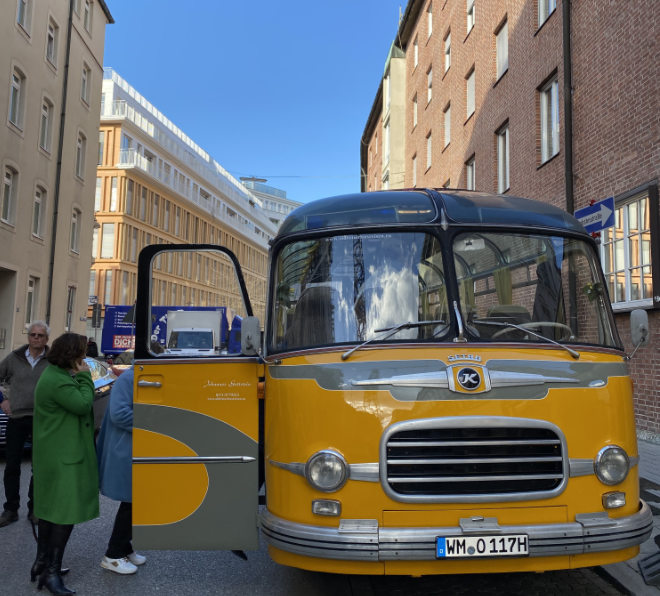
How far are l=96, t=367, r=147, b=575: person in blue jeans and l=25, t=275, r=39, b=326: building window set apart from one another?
22.8 meters

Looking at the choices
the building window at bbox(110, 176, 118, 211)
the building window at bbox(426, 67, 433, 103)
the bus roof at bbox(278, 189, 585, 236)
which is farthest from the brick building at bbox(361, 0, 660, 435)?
the building window at bbox(110, 176, 118, 211)

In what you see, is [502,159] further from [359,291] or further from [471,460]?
[471,460]

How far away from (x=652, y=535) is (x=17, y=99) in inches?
962

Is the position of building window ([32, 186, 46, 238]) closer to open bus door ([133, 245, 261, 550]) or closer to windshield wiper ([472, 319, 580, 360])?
open bus door ([133, 245, 261, 550])

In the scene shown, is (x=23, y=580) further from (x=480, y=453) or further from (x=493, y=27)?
(x=493, y=27)

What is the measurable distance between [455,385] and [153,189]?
63.3m

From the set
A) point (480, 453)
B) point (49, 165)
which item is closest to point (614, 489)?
point (480, 453)

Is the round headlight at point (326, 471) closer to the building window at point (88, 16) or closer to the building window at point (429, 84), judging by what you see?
the building window at point (429, 84)

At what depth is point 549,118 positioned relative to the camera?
16.1m

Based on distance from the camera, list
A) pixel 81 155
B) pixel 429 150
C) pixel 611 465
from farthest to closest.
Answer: pixel 81 155, pixel 429 150, pixel 611 465

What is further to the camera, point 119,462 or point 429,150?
point 429,150

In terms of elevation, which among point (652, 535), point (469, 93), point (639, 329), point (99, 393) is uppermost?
point (469, 93)

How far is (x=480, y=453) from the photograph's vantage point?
3902mm

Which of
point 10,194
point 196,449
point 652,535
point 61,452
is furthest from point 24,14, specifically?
point 652,535
